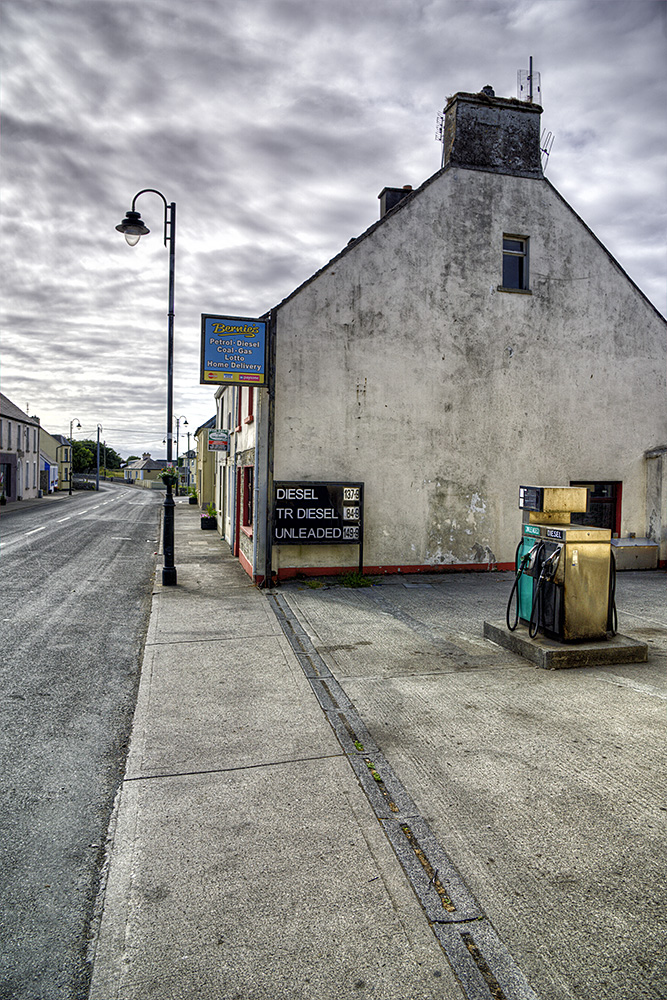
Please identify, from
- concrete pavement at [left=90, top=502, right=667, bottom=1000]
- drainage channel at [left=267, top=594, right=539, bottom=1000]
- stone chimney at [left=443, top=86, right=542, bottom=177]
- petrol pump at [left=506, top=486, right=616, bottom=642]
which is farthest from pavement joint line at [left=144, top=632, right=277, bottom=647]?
stone chimney at [left=443, top=86, right=542, bottom=177]

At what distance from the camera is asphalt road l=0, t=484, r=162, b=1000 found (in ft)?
10.2

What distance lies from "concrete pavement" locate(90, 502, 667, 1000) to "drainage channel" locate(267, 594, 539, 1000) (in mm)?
11

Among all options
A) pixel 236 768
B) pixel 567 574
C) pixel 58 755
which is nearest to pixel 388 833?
pixel 236 768

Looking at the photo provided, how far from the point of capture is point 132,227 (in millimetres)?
12008

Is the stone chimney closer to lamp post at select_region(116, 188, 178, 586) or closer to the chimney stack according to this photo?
the chimney stack

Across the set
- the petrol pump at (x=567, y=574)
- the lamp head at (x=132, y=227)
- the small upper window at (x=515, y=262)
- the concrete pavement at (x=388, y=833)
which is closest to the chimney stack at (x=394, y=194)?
the small upper window at (x=515, y=262)

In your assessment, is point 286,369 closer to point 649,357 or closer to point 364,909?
point 649,357

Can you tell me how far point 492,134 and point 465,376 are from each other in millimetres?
5663

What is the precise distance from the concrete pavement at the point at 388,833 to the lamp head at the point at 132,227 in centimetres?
862

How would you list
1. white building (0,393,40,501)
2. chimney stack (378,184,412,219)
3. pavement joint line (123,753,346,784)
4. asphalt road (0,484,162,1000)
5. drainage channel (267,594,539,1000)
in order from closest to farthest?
1. drainage channel (267,594,539,1000)
2. asphalt road (0,484,162,1000)
3. pavement joint line (123,753,346,784)
4. chimney stack (378,184,412,219)
5. white building (0,393,40,501)

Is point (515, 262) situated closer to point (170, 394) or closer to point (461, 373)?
point (461, 373)

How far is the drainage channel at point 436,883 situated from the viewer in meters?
2.86

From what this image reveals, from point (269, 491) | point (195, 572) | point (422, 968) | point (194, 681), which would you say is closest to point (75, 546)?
point (195, 572)

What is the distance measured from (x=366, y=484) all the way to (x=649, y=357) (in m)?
8.17
